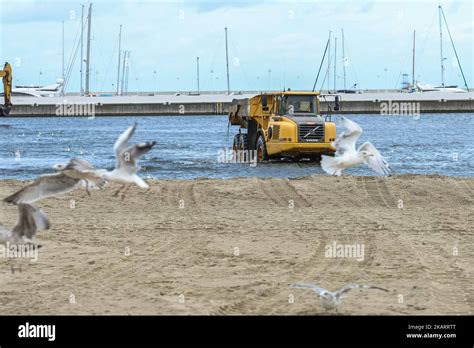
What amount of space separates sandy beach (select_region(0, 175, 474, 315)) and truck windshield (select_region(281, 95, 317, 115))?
28.3 ft

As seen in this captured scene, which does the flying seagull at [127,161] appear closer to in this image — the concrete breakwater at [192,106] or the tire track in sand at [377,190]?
the tire track in sand at [377,190]

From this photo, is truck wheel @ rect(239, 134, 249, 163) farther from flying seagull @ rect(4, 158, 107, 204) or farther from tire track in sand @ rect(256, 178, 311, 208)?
flying seagull @ rect(4, 158, 107, 204)

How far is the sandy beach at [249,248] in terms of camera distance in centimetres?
1182

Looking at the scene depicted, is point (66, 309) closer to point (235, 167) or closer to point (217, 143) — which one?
point (235, 167)

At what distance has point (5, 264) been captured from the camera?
14.1 meters

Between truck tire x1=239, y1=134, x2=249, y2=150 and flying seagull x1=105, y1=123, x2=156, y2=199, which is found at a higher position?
flying seagull x1=105, y1=123, x2=156, y2=199

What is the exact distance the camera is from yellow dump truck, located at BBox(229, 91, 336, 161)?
104ft

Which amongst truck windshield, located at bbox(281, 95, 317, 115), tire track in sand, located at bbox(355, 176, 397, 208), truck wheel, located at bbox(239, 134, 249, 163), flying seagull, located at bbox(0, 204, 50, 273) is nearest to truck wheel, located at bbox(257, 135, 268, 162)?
truck wheel, located at bbox(239, 134, 249, 163)

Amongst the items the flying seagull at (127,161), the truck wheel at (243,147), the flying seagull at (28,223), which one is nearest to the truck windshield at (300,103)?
the truck wheel at (243,147)

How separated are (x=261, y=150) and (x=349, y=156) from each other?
22646mm

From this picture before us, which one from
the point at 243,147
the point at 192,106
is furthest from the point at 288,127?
the point at 192,106

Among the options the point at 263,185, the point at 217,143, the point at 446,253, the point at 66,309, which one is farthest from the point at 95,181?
the point at 217,143

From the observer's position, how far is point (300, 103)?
33.3 m
